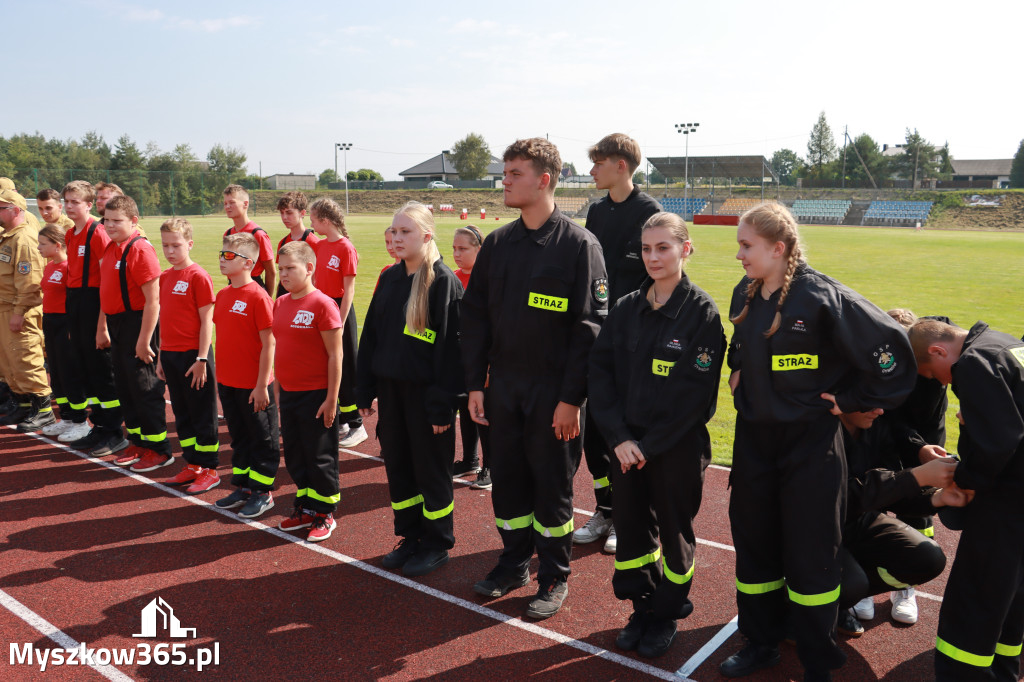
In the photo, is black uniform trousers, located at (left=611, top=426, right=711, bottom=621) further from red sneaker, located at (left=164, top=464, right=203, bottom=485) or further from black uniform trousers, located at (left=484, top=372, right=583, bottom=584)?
red sneaker, located at (left=164, top=464, right=203, bottom=485)

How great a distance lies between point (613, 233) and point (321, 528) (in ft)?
9.59

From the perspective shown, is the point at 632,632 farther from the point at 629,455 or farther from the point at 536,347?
the point at 536,347

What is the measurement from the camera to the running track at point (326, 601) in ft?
11.4

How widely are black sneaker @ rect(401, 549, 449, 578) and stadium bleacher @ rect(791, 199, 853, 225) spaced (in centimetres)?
6587

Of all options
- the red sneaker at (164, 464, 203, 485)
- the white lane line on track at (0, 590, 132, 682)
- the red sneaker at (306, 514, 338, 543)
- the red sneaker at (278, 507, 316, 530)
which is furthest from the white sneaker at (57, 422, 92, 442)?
the red sneaker at (306, 514, 338, 543)

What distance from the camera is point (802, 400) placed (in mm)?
3139

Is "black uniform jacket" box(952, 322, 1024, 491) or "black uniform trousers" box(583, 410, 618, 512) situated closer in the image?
"black uniform jacket" box(952, 322, 1024, 491)

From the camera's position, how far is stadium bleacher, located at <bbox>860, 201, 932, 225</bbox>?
Result: 62.1 metres

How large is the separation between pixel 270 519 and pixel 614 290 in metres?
3.08

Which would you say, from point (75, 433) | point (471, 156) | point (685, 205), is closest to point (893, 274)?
point (75, 433)

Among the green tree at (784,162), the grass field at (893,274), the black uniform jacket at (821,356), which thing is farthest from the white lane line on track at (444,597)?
the green tree at (784,162)

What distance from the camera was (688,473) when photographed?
11.4 ft

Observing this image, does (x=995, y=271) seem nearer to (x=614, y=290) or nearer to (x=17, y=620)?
(x=614, y=290)

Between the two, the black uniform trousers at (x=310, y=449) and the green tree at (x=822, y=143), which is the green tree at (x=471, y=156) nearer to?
the green tree at (x=822, y=143)
